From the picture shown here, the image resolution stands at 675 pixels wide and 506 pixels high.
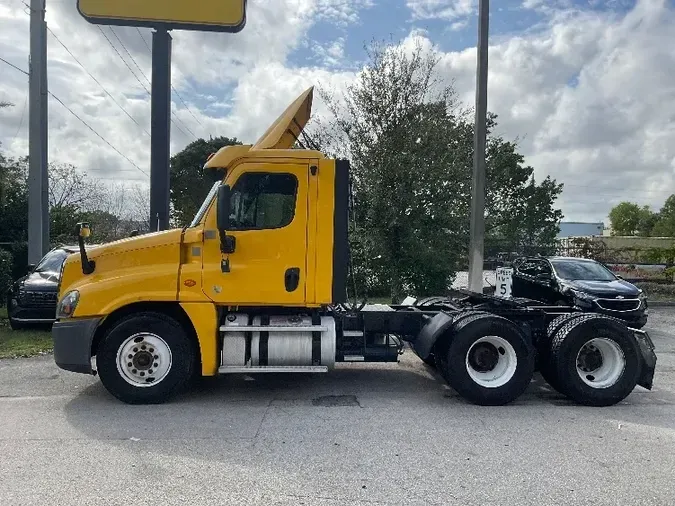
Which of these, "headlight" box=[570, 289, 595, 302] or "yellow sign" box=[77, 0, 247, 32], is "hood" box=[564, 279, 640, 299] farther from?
"yellow sign" box=[77, 0, 247, 32]

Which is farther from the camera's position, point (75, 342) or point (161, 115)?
point (161, 115)

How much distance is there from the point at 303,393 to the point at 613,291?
25.6 ft

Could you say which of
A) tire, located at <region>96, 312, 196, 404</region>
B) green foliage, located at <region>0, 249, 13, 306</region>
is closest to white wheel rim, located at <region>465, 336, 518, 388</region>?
tire, located at <region>96, 312, 196, 404</region>

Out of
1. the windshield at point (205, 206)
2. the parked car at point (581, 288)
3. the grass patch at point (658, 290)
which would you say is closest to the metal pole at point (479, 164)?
the parked car at point (581, 288)

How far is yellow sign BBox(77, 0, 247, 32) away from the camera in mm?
11820

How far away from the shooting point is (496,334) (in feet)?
21.6

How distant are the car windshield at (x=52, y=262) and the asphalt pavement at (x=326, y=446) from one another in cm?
451

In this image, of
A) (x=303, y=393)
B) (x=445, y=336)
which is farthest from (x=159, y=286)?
(x=445, y=336)

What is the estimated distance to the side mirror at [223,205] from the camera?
6.14 m

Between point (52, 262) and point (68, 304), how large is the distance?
617cm

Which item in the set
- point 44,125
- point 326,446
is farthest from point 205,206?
point 44,125

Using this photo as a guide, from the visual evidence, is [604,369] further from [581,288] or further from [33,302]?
[33,302]

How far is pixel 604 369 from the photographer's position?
6.82m

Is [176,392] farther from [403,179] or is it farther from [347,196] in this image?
[403,179]
